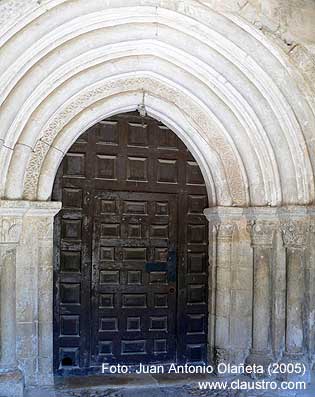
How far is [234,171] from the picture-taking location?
4488 mm

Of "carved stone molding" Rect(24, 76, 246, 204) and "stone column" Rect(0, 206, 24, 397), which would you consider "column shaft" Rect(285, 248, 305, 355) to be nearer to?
"carved stone molding" Rect(24, 76, 246, 204)

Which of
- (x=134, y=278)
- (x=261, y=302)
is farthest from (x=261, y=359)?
(x=134, y=278)

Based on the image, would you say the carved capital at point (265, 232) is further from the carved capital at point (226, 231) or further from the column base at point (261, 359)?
the column base at point (261, 359)

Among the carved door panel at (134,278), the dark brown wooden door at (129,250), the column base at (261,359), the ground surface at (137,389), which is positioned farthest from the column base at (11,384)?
the column base at (261,359)

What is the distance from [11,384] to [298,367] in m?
2.21

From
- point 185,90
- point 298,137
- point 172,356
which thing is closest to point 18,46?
point 185,90

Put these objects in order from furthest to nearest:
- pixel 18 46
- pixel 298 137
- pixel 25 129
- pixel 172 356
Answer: pixel 172 356
pixel 298 137
pixel 25 129
pixel 18 46

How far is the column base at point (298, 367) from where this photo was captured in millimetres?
4219

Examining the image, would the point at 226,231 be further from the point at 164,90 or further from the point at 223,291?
the point at 164,90

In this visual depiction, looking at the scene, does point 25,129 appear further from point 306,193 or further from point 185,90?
point 306,193

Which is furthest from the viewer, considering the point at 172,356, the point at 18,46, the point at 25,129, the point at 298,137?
the point at 172,356

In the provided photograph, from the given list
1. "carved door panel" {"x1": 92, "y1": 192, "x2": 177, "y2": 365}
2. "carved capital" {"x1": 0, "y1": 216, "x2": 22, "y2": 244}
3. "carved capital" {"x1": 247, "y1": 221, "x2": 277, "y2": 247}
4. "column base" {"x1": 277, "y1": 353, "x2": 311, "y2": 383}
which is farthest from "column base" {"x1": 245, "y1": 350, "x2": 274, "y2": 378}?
"carved capital" {"x1": 0, "y1": 216, "x2": 22, "y2": 244}

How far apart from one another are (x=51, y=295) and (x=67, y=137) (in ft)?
4.01

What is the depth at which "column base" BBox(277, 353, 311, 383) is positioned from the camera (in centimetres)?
422
